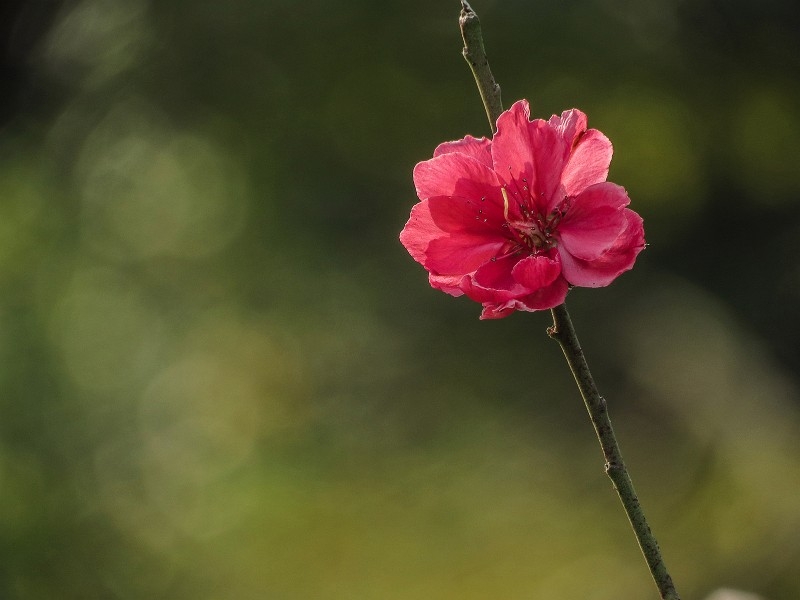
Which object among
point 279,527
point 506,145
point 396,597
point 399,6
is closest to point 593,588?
point 396,597

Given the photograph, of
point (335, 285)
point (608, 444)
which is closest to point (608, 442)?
point (608, 444)

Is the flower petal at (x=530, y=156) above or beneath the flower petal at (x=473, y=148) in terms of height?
beneath

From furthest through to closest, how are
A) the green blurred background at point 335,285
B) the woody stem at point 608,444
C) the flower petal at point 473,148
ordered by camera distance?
the green blurred background at point 335,285 → the flower petal at point 473,148 → the woody stem at point 608,444

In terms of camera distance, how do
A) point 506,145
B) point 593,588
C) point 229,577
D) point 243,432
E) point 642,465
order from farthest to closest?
point 243,432, point 642,465, point 229,577, point 593,588, point 506,145

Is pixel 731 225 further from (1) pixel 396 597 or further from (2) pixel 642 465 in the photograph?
(1) pixel 396 597

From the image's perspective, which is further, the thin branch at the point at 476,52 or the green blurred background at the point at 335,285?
the green blurred background at the point at 335,285

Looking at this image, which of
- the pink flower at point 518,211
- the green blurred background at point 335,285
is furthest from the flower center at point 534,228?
A: the green blurred background at point 335,285

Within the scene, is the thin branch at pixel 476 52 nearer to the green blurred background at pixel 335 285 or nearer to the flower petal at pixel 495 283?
the flower petal at pixel 495 283
